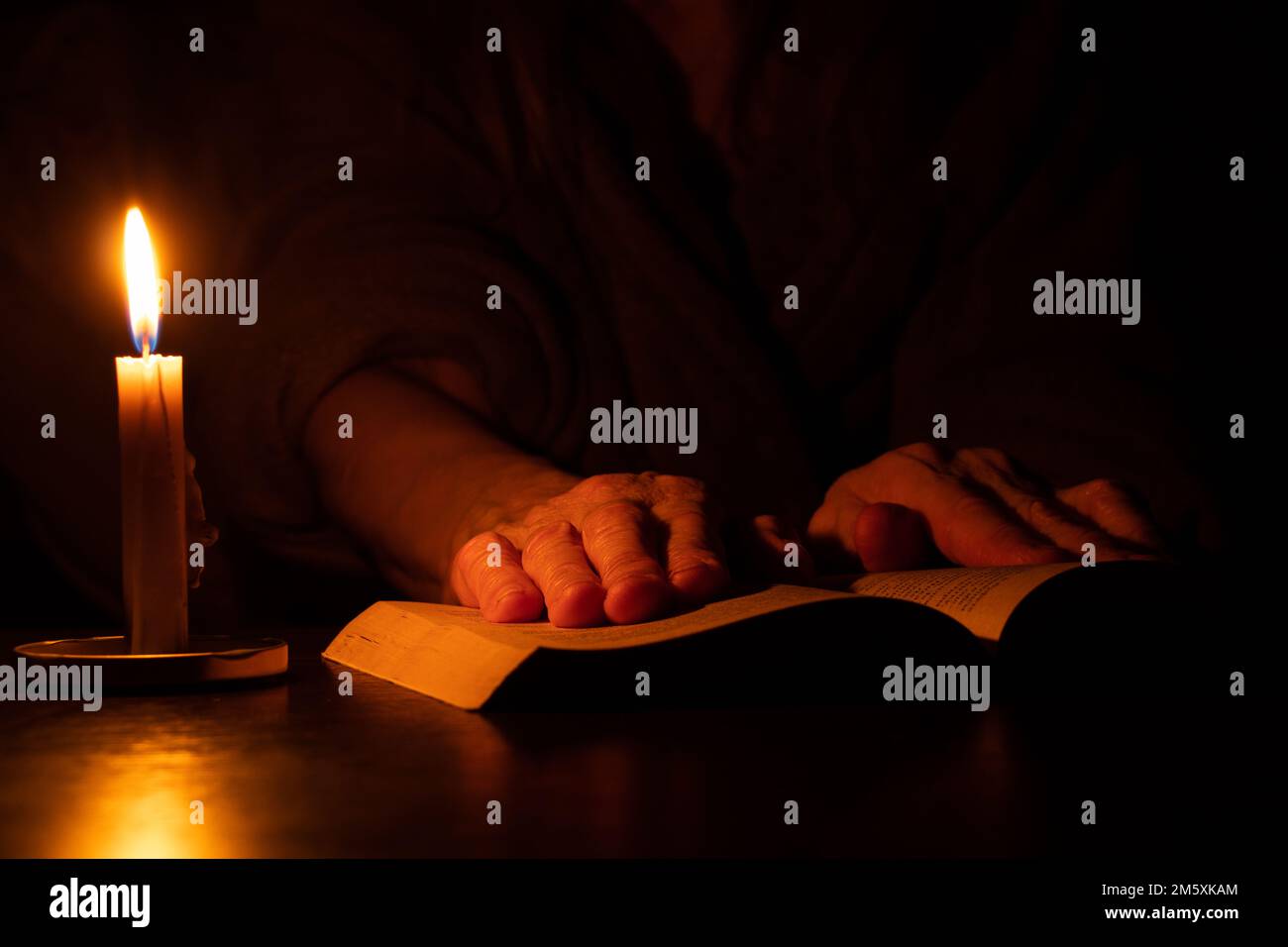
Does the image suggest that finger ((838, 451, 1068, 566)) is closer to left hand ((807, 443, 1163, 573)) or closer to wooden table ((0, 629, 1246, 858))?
left hand ((807, 443, 1163, 573))

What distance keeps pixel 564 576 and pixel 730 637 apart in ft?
0.52

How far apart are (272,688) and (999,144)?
3.87ft

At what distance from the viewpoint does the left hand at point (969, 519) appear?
0.98 m

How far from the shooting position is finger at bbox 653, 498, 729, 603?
2.76 feet

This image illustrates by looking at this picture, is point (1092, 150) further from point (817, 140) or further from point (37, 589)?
point (37, 589)

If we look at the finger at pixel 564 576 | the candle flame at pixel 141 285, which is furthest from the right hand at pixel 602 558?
the candle flame at pixel 141 285

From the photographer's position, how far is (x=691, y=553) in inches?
34.2

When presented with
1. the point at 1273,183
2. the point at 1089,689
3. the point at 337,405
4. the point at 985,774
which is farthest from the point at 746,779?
the point at 1273,183

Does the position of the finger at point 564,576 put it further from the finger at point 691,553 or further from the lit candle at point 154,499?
the lit candle at point 154,499

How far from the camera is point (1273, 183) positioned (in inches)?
66.2

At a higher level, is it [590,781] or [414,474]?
[414,474]

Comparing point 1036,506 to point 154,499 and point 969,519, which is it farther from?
point 154,499

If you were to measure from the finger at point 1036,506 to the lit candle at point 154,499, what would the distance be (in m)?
0.59

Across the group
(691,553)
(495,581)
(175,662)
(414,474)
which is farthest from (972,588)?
(414,474)
